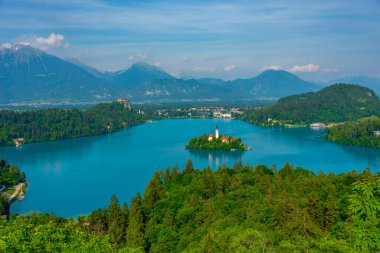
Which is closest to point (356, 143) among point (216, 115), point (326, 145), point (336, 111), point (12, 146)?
point (326, 145)

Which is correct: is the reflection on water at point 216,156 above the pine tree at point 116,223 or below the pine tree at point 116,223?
below

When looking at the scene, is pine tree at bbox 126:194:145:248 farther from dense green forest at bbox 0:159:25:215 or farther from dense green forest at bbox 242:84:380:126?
dense green forest at bbox 242:84:380:126

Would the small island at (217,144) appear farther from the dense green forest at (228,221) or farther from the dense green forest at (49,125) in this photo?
the dense green forest at (49,125)

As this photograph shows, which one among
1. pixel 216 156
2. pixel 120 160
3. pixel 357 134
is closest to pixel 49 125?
pixel 120 160

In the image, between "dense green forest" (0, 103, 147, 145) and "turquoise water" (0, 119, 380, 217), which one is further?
"dense green forest" (0, 103, 147, 145)

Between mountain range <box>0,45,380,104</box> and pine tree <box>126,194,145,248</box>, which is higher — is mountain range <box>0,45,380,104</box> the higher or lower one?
the higher one

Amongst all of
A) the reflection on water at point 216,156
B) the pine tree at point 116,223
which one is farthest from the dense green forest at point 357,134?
the pine tree at point 116,223

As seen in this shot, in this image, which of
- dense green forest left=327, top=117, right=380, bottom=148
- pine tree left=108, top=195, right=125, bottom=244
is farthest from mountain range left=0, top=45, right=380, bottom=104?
pine tree left=108, top=195, right=125, bottom=244
